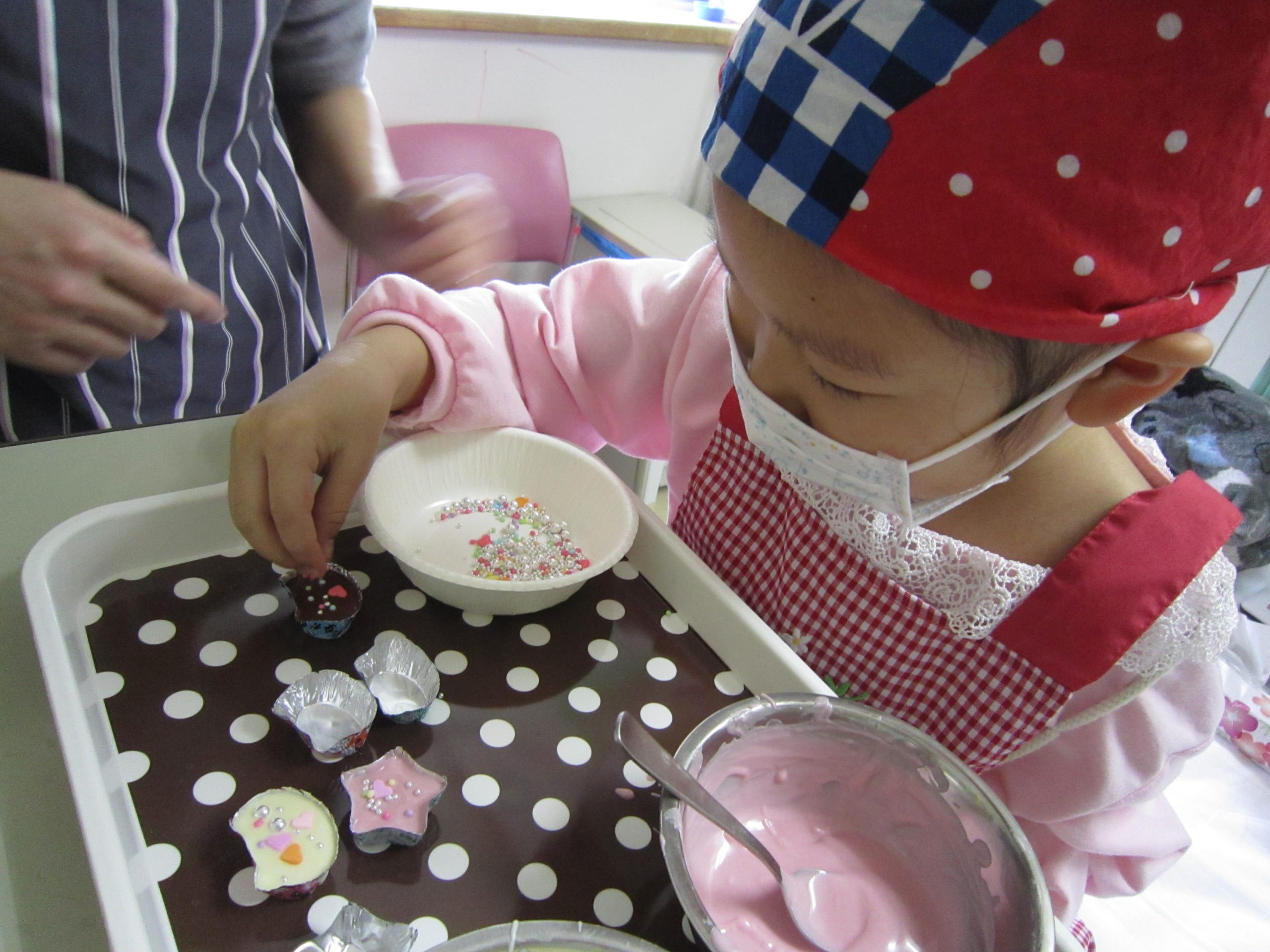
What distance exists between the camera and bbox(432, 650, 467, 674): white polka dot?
531 mm

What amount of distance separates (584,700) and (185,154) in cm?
54

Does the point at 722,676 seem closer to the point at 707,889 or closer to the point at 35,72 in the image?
the point at 707,889

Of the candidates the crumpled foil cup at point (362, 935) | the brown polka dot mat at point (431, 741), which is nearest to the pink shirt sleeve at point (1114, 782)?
the brown polka dot mat at point (431, 741)

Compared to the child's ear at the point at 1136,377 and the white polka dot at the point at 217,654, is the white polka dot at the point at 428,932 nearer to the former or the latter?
the white polka dot at the point at 217,654

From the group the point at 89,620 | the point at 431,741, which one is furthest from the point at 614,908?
the point at 89,620

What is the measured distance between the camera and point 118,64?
603 mm

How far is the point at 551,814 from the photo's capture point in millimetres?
453

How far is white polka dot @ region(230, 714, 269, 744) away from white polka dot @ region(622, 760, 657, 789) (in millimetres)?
204

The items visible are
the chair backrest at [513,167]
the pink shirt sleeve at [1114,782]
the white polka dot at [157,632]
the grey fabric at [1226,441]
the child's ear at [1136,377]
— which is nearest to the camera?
the child's ear at [1136,377]

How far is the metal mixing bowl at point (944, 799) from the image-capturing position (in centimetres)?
39

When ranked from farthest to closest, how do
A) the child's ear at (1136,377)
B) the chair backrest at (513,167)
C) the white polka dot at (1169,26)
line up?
the chair backrest at (513,167), the child's ear at (1136,377), the white polka dot at (1169,26)

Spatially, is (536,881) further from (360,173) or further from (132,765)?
(360,173)

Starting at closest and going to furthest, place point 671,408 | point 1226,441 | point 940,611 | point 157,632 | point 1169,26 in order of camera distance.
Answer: point 1169,26
point 157,632
point 940,611
point 671,408
point 1226,441

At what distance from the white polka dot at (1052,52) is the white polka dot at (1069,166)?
0.03 m
